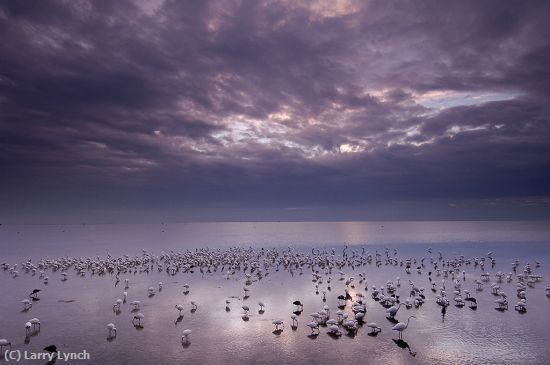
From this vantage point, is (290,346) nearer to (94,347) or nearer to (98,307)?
(94,347)

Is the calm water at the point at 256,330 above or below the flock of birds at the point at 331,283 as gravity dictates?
below

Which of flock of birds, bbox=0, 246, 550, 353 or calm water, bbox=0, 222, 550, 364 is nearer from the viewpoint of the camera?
calm water, bbox=0, 222, 550, 364

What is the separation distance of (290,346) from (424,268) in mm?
39316

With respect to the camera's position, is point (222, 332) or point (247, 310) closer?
point (222, 332)

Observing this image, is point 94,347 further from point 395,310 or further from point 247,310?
point 395,310

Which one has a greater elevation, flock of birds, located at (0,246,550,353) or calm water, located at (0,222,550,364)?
flock of birds, located at (0,246,550,353)

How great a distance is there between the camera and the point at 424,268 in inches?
2185

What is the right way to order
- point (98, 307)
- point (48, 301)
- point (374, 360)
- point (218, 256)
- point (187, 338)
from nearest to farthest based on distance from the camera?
point (374, 360) < point (187, 338) < point (98, 307) < point (48, 301) < point (218, 256)

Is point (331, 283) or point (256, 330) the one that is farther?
point (331, 283)

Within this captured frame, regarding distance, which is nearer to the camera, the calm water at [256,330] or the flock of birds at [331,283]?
the calm water at [256,330]

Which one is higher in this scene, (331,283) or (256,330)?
(331,283)

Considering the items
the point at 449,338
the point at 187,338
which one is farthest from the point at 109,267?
the point at 449,338

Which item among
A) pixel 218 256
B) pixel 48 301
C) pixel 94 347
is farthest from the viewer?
pixel 218 256

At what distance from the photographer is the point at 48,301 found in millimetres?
34938
